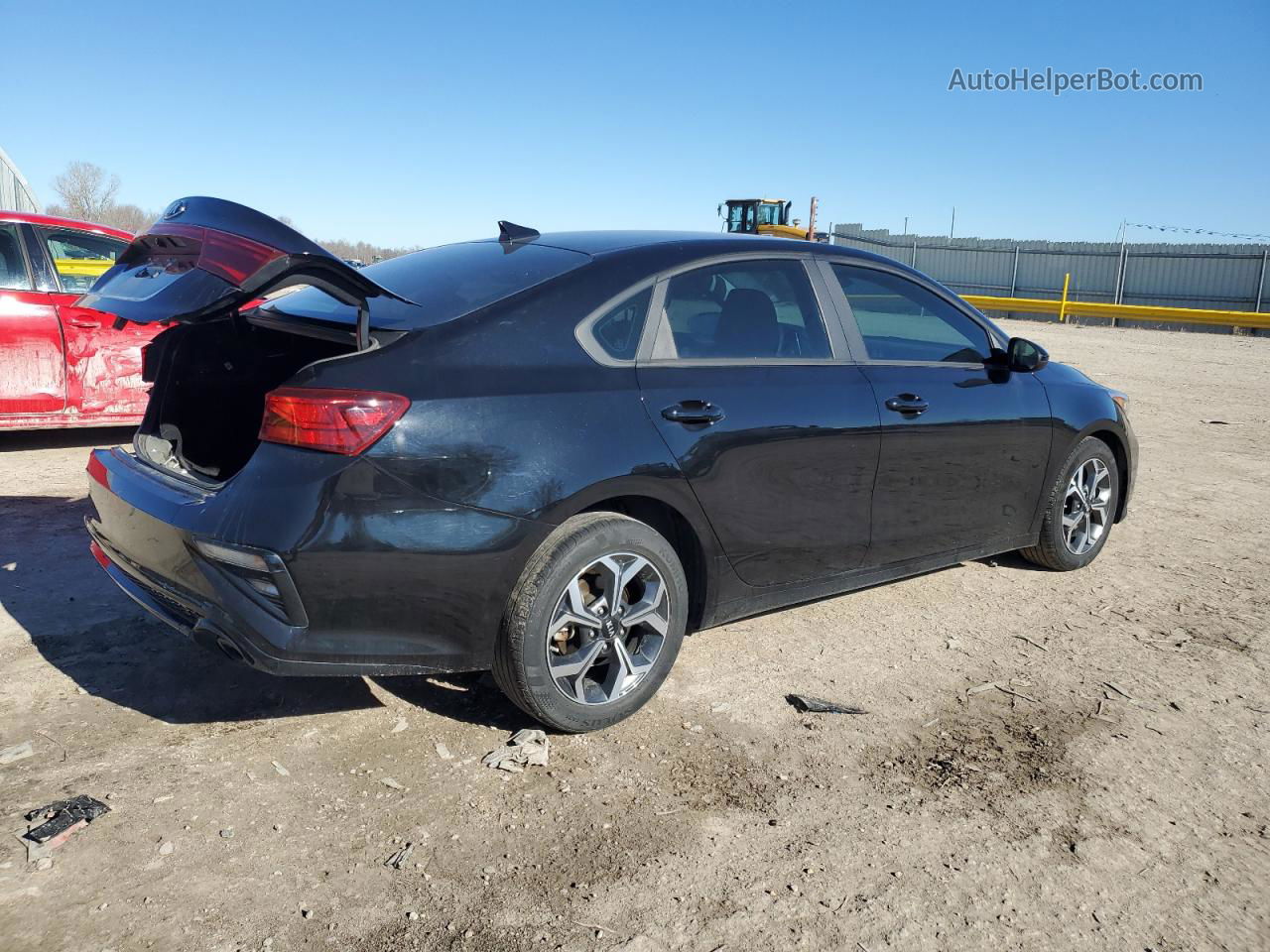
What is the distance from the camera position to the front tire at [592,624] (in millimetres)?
3057

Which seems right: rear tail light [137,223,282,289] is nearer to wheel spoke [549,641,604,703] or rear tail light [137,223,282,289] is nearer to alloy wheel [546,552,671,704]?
alloy wheel [546,552,671,704]

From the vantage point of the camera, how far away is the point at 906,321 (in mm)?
4406

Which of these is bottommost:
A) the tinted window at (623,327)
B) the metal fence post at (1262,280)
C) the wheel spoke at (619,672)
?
the wheel spoke at (619,672)

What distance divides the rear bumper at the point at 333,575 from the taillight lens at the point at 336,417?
4cm

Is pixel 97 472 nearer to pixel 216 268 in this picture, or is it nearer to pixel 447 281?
pixel 216 268

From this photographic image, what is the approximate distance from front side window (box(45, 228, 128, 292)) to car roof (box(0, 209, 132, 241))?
43 mm

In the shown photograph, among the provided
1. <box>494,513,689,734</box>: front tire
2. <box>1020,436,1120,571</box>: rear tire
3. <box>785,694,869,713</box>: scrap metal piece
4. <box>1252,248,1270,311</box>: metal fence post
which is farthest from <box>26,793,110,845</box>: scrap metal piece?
<box>1252,248,1270,311</box>: metal fence post

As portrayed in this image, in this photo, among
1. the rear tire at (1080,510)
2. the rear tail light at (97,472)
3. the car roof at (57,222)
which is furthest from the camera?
the car roof at (57,222)

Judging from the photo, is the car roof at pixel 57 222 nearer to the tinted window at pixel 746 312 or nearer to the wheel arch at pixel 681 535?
the tinted window at pixel 746 312

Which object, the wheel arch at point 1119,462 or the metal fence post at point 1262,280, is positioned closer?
the wheel arch at point 1119,462

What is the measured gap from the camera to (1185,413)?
36.2 ft

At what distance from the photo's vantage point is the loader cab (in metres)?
32.0

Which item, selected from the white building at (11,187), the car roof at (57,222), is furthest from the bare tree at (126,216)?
the car roof at (57,222)

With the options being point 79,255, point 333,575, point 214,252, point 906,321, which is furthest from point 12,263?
point 906,321
